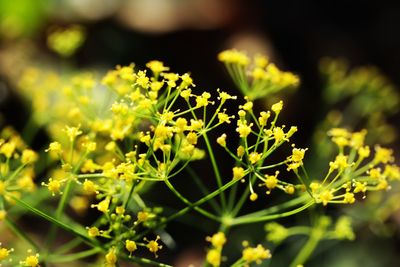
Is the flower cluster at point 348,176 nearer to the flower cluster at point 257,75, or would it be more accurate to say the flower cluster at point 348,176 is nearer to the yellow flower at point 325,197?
the yellow flower at point 325,197

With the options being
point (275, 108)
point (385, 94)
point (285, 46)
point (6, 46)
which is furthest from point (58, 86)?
point (285, 46)

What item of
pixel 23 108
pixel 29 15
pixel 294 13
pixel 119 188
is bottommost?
pixel 119 188

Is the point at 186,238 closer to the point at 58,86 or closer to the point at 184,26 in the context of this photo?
the point at 58,86

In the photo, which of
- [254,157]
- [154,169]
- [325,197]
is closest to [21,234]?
[154,169]

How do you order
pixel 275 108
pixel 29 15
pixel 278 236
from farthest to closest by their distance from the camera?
1. pixel 29 15
2. pixel 278 236
3. pixel 275 108

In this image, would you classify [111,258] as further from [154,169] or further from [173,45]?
[173,45]

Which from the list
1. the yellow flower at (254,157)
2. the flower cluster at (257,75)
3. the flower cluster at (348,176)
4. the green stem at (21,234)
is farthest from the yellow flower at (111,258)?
the flower cluster at (257,75)

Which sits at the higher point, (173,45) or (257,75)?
(173,45)

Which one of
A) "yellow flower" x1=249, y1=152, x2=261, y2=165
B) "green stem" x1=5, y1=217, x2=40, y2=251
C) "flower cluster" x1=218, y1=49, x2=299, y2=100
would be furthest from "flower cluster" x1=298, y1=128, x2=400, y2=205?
"green stem" x1=5, y1=217, x2=40, y2=251
